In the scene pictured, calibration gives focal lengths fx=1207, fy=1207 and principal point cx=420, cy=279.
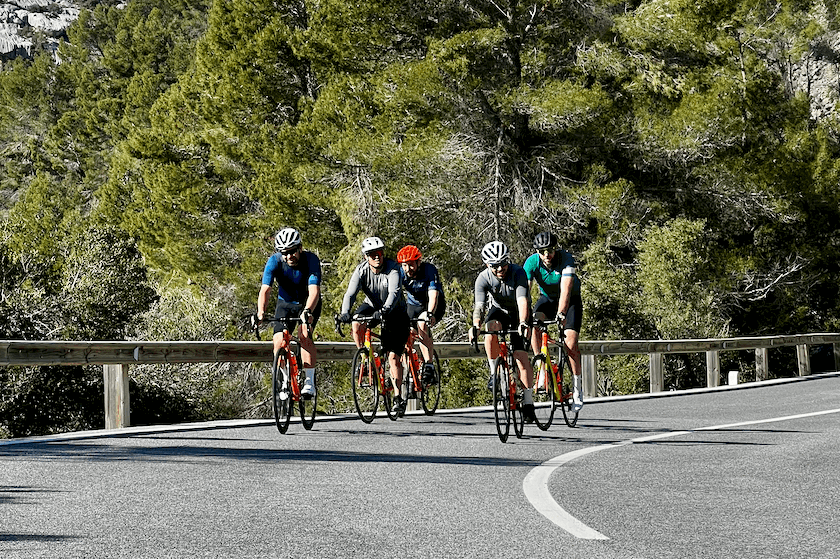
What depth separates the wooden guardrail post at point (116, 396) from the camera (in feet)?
39.8

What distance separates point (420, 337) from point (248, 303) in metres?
21.0

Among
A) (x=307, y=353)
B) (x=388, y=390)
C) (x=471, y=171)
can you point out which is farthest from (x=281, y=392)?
(x=471, y=171)

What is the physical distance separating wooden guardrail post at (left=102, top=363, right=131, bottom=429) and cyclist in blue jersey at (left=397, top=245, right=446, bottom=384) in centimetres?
303

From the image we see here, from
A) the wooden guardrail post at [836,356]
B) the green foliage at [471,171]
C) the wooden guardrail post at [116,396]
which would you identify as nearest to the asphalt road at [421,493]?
the wooden guardrail post at [116,396]

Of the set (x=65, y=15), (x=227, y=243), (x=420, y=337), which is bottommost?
(x=420, y=337)

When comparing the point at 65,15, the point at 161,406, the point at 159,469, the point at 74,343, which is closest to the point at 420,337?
the point at 74,343

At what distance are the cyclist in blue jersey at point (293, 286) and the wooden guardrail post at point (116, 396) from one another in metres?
1.86

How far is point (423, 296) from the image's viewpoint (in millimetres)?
12883

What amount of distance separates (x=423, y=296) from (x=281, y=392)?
7.17 ft

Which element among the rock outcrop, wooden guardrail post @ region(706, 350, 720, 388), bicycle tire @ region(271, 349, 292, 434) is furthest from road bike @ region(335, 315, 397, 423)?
the rock outcrop

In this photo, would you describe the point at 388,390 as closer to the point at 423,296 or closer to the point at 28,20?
the point at 423,296

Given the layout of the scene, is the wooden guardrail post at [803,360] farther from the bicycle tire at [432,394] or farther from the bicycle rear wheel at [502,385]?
the bicycle rear wheel at [502,385]

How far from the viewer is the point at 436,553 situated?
5414mm

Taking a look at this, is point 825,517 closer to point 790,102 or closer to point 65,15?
point 790,102
